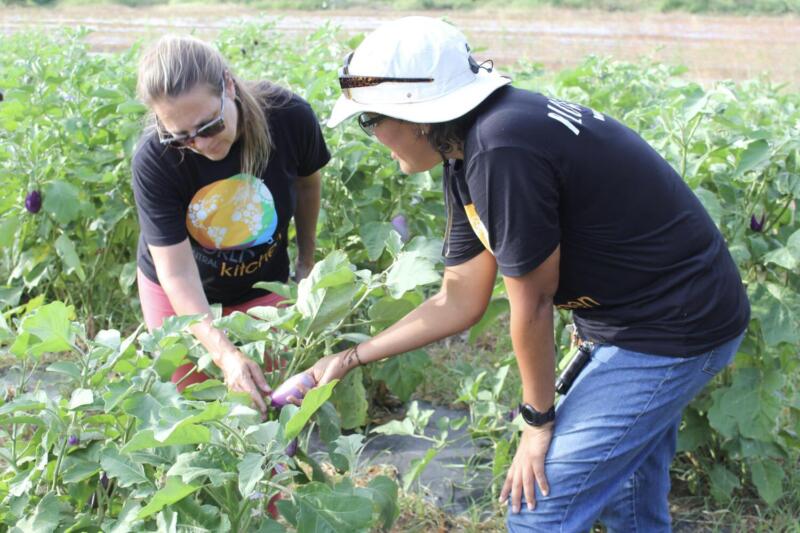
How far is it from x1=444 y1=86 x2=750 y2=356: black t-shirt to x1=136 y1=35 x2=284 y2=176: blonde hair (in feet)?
2.24

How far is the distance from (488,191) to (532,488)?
2.17ft

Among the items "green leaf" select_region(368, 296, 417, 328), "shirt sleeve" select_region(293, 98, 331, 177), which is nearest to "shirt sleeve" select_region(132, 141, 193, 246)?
"shirt sleeve" select_region(293, 98, 331, 177)

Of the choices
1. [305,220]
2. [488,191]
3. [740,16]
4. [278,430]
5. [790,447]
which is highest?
[488,191]

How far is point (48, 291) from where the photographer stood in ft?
14.4

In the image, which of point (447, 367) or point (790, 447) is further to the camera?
point (447, 367)

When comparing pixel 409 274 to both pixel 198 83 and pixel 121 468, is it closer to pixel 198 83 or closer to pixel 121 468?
pixel 121 468

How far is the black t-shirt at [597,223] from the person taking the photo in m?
1.75

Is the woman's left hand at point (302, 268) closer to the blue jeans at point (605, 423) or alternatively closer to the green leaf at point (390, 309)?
the green leaf at point (390, 309)

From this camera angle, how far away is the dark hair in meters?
1.83

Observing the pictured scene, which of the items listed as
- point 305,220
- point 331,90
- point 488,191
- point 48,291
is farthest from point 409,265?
point 48,291

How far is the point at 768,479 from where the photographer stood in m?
2.83

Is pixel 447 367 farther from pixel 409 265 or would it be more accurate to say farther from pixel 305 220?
pixel 409 265

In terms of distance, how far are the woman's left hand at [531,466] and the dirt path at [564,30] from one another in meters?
9.32

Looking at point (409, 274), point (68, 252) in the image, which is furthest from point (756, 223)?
point (68, 252)
